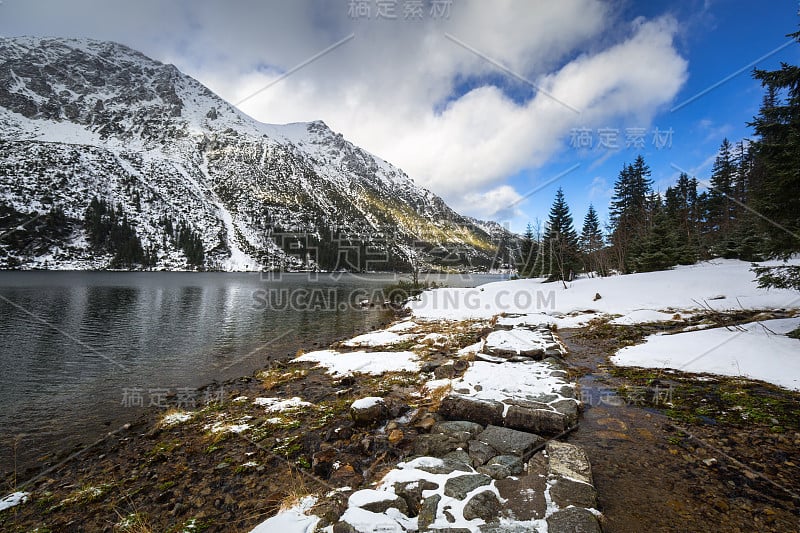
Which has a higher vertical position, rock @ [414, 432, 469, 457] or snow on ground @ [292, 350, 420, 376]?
rock @ [414, 432, 469, 457]

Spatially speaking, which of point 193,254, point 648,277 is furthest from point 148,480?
point 193,254

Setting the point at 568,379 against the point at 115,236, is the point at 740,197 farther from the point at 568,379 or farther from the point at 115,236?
the point at 115,236

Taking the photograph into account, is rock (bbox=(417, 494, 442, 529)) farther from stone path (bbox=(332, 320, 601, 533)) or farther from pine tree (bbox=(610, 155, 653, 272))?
pine tree (bbox=(610, 155, 653, 272))

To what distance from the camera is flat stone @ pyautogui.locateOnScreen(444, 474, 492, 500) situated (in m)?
4.13

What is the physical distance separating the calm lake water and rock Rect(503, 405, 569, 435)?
11.7 metres

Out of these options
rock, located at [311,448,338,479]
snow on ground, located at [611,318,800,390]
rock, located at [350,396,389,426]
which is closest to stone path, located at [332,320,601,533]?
rock, located at [350,396,389,426]

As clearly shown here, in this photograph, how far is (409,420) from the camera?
7324mm

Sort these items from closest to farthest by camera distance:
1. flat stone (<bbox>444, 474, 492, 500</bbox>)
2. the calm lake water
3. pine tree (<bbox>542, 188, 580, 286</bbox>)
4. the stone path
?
1. the stone path
2. flat stone (<bbox>444, 474, 492, 500</bbox>)
3. the calm lake water
4. pine tree (<bbox>542, 188, 580, 286</bbox>)

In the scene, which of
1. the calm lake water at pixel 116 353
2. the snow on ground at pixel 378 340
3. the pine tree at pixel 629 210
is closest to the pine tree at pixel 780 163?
the snow on ground at pixel 378 340

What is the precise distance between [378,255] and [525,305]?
539ft

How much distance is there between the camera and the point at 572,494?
4000mm

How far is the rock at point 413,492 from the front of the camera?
3.93 m

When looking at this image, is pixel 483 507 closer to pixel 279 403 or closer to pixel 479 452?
pixel 479 452

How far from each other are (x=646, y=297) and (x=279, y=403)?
23.1 m
